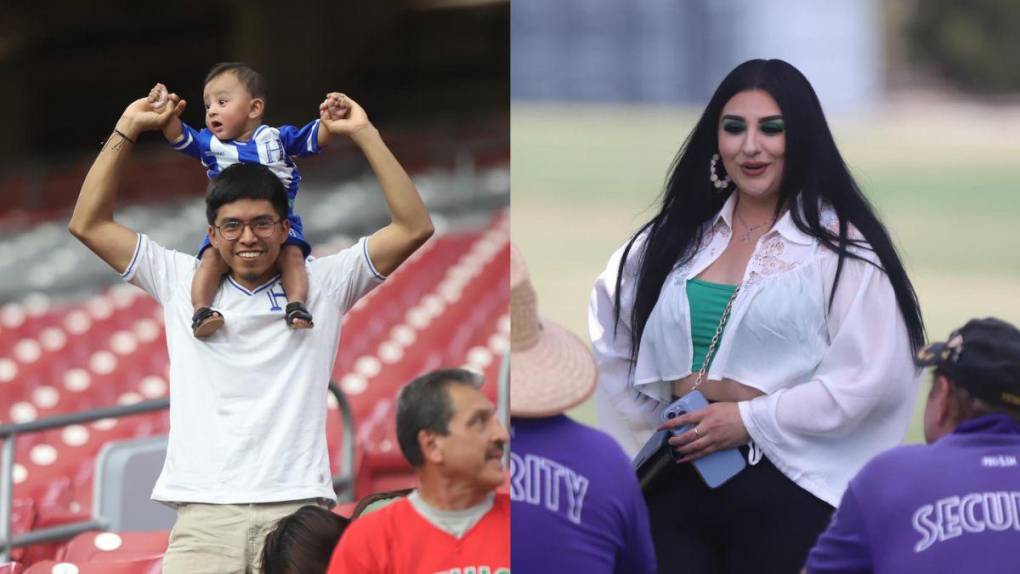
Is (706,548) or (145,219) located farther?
(145,219)

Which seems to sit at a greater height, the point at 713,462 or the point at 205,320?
the point at 205,320

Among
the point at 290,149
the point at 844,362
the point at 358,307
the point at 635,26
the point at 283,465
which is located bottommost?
the point at 358,307

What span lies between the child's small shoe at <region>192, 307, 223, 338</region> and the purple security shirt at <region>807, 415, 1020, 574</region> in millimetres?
1167

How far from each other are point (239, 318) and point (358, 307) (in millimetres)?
7012

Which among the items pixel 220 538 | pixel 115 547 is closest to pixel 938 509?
pixel 220 538

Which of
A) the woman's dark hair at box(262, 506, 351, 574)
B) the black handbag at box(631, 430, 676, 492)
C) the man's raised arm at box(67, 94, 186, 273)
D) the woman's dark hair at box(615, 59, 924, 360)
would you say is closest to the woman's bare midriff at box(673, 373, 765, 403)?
the black handbag at box(631, 430, 676, 492)

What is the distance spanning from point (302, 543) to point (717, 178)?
40.7 inches

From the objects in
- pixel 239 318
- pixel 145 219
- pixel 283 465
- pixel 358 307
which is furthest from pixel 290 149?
pixel 145 219

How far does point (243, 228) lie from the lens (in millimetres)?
3002

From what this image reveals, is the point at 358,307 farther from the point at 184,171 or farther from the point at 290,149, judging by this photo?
the point at 290,149

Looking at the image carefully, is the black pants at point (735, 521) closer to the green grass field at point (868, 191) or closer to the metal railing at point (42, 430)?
the green grass field at point (868, 191)

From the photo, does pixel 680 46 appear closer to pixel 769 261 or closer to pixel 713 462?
pixel 769 261

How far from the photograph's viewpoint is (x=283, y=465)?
3.02 metres

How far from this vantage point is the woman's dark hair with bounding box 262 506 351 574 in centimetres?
294
